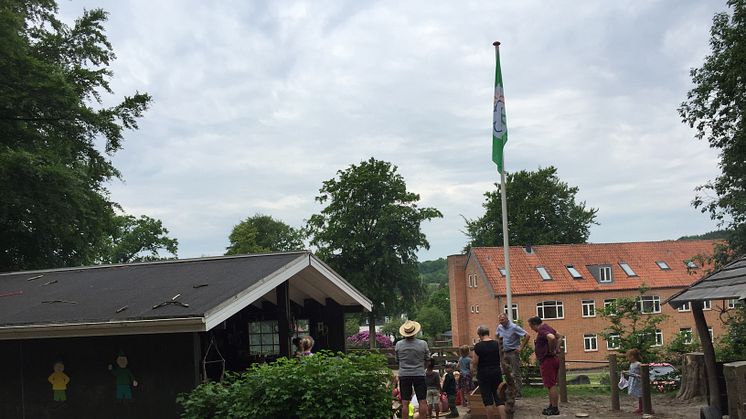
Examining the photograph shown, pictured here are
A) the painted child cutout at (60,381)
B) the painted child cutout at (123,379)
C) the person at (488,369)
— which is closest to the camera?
the person at (488,369)

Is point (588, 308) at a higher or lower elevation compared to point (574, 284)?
lower

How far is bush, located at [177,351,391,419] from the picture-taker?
9570mm

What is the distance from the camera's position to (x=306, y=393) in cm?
955

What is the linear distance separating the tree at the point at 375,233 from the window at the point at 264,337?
113ft

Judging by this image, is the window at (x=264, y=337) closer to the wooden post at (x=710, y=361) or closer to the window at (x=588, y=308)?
the wooden post at (x=710, y=361)

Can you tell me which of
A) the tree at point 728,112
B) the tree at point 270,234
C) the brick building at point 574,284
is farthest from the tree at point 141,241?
the tree at point 728,112

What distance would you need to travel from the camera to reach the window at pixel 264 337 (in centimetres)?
1505

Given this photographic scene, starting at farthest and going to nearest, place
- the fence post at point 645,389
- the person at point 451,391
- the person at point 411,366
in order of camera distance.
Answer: the person at point 451,391, the fence post at point 645,389, the person at point 411,366

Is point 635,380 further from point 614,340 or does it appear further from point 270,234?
point 270,234

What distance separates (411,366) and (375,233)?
132 feet

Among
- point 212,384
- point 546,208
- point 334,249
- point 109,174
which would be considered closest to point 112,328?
point 212,384

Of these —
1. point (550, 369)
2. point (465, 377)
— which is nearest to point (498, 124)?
point (465, 377)

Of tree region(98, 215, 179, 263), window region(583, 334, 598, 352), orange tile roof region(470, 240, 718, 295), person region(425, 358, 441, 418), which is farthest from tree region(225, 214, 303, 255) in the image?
person region(425, 358, 441, 418)

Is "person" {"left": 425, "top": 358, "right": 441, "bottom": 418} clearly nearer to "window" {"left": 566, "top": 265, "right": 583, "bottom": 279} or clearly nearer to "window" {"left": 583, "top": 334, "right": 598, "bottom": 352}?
"window" {"left": 583, "top": 334, "right": 598, "bottom": 352}
